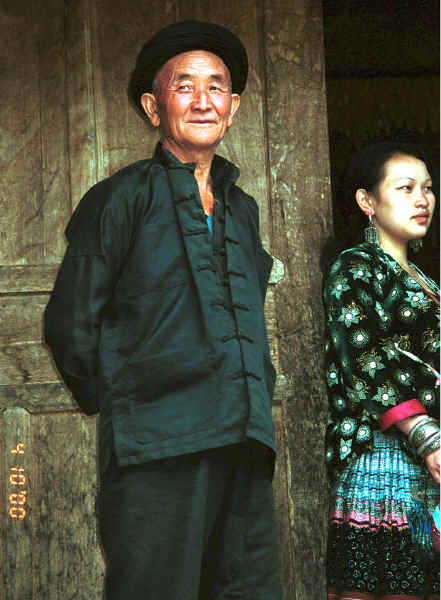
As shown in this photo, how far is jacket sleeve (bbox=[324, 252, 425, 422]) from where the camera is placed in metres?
2.51

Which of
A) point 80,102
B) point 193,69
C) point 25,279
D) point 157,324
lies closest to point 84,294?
point 157,324

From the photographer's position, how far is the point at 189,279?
7.21 feet

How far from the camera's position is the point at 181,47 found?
233 cm

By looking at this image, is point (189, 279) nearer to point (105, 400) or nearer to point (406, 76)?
point (105, 400)

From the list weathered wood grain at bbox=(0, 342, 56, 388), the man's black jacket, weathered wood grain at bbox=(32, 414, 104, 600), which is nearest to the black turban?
the man's black jacket

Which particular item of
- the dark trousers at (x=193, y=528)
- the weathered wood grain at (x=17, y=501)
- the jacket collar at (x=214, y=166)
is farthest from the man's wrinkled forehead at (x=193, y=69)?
the weathered wood grain at (x=17, y=501)

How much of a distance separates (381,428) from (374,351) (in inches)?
9.1

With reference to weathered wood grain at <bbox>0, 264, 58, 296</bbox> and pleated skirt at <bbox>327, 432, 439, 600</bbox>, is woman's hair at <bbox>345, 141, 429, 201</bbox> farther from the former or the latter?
weathered wood grain at <bbox>0, 264, 58, 296</bbox>

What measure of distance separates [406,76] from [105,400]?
4066mm

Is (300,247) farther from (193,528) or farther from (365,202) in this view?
(193,528)

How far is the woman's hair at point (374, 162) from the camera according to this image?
2818 mm

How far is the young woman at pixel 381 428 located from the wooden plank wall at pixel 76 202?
1.13 ft

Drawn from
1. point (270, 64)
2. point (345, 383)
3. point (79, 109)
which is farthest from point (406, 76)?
point (345, 383)

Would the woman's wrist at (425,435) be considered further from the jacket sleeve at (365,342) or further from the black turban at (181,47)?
the black turban at (181,47)
